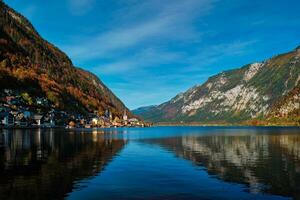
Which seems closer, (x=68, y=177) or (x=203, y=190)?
(x=203, y=190)

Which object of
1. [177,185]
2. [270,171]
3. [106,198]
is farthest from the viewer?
[270,171]

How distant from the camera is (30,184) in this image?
134 ft

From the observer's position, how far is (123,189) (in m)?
40.7

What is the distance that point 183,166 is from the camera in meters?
62.3

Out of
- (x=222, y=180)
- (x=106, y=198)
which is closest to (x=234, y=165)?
(x=222, y=180)

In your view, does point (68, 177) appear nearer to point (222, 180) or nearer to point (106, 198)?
point (106, 198)

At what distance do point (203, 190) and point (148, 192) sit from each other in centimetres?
607

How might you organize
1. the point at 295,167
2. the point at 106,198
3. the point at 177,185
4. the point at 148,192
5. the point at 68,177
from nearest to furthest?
the point at 106,198, the point at 148,192, the point at 177,185, the point at 68,177, the point at 295,167

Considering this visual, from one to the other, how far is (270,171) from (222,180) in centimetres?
1190

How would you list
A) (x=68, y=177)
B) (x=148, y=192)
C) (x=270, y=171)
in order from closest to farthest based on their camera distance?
(x=148, y=192)
(x=68, y=177)
(x=270, y=171)

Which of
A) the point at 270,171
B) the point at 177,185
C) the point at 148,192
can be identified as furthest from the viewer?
the point at 270,171

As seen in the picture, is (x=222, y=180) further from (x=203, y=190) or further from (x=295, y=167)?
(x=295, y=167)

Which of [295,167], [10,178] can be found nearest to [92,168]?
[10,178]

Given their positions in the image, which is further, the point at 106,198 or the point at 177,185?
the point at 177,185
